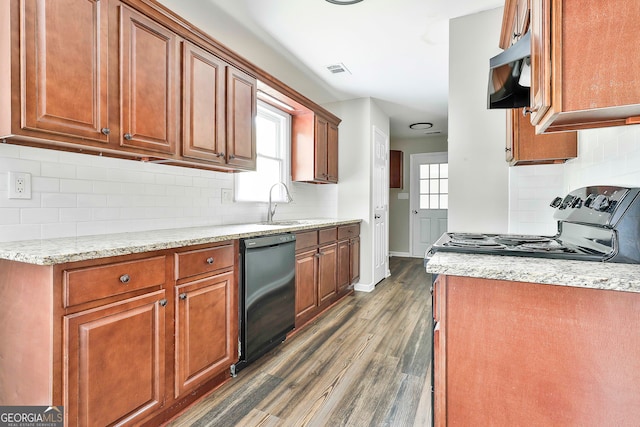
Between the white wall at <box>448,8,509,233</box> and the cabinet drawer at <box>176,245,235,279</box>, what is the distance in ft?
→ 5.53

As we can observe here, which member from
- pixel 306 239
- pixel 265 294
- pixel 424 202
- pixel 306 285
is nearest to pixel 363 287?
pixel 306 285

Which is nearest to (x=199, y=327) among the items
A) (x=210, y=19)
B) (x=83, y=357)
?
(x=83, y=357)

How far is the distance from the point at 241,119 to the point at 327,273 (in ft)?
5.56

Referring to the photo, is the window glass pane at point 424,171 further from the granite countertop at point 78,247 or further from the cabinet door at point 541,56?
the cabinet door at point 541,56

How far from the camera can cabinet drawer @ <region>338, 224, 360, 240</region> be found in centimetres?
360

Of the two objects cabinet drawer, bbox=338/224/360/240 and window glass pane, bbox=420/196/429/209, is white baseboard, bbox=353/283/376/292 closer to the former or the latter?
cabinet drawer, bbox=338/224/360/240

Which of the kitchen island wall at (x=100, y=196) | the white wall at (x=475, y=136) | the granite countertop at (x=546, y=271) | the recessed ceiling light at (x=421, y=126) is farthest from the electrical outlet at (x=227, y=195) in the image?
the recessed ceiling light at (x=421, y=126)

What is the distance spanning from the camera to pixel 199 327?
1764 millimetres

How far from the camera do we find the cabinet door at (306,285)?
2.75 m

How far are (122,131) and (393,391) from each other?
2.07 metres

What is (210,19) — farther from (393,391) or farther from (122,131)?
(393,391)

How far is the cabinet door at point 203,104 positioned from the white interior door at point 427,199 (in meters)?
5.14

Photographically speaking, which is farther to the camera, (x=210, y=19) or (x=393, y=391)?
(x=210, y=19)

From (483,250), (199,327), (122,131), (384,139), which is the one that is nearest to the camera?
(483,250)
